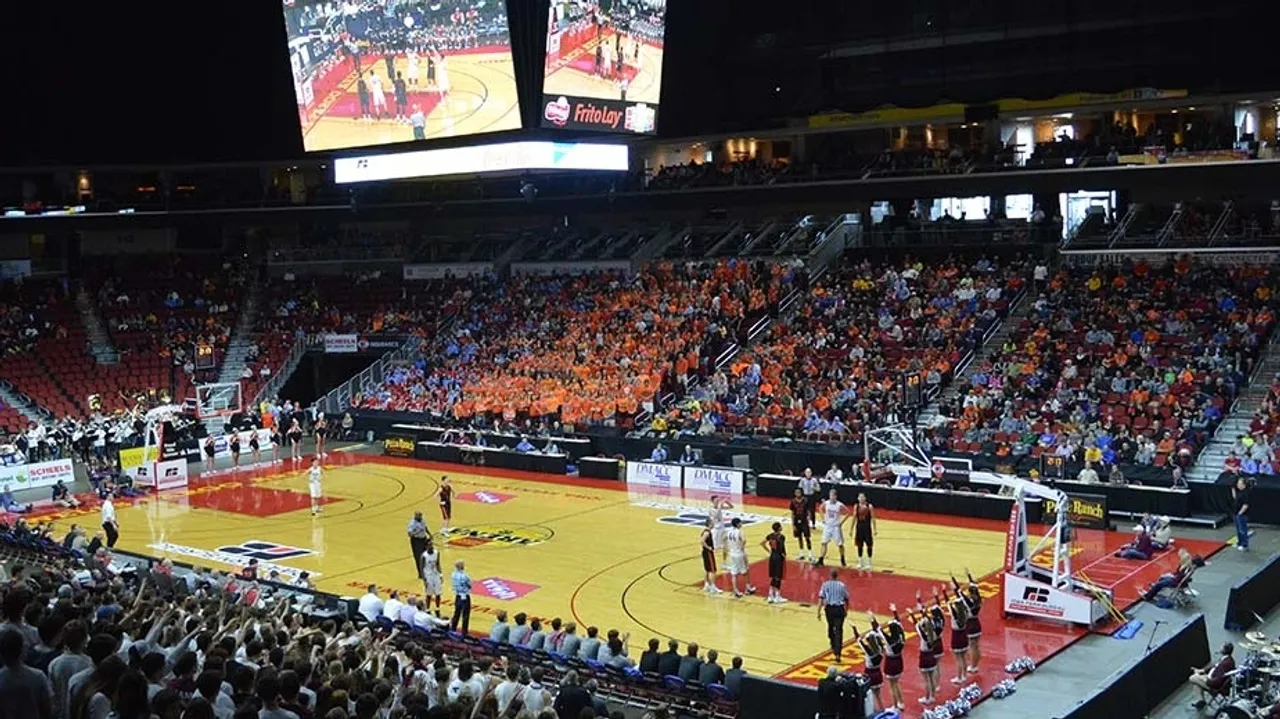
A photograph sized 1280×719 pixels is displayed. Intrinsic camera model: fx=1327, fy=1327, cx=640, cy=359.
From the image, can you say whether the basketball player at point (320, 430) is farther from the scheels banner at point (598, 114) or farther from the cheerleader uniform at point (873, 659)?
the cheerleader uniform at point (873, 659)

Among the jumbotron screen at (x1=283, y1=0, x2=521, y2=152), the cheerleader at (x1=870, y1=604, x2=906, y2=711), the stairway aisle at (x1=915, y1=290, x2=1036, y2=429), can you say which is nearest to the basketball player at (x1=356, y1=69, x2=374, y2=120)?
the jumbotron screen at (x1=283, y1=0, x2=521, y2=152)

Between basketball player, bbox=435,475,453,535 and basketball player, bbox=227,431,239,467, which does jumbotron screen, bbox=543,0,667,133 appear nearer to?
basketball player, bbox=435,475,453,535

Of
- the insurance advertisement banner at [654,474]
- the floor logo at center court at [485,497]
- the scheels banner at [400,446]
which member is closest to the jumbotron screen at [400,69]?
the scheels banner at [400,446]

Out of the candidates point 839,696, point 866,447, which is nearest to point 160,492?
point 866,447

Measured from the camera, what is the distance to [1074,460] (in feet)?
102

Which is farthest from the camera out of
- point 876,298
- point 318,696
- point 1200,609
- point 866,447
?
point 876,298

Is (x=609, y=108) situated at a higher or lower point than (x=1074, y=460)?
higher

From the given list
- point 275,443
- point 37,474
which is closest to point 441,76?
point 275,443

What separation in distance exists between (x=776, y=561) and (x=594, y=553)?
5829 millimetres

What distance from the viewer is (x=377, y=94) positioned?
40.2m

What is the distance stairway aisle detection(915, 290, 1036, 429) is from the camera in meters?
36.3

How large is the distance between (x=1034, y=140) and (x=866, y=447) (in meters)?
21.3

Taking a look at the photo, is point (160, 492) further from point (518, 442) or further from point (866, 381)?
point (866, 381)

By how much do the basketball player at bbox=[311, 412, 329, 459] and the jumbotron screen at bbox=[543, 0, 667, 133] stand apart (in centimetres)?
1282
